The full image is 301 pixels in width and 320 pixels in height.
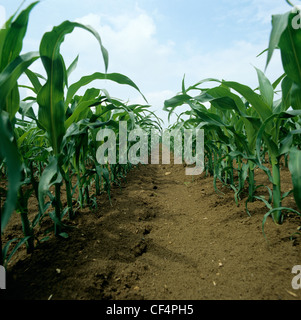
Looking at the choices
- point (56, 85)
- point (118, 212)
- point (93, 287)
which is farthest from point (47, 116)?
point (118, 212)

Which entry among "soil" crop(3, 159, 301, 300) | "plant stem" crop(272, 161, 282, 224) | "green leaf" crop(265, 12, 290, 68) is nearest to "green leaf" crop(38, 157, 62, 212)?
"soil" crop(3, 159, 301, 300)

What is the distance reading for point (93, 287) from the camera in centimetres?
78

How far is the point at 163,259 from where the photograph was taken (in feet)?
3.29

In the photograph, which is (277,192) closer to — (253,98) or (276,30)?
(253,98)

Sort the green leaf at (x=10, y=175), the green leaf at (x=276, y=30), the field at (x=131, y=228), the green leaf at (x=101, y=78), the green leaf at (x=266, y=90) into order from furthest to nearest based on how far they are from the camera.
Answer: the green leaf at (x=266, y=90) < the green leaf at (x=101, y=78) < the field at (x=131, y=228) < the green leaf at (x=276, y=30) < the green leaf at (x=10, y=175)

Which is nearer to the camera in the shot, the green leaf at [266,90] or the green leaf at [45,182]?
the green leaf at [45,182]

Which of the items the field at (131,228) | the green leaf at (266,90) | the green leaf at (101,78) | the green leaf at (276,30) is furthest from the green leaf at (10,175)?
the green leaf at (266,90)

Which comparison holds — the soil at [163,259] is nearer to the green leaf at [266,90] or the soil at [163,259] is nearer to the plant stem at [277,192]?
the plant stem at [277,192]

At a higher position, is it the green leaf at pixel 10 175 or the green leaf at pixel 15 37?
the green leaf at pixel 15 37

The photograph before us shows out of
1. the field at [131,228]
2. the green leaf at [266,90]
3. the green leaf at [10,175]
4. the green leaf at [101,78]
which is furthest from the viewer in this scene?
the green leaf at [266,90]

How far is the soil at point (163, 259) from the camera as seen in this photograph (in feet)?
2.48

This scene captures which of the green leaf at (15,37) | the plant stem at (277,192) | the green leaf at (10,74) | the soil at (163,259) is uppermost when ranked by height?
the green leaf at (15,37)

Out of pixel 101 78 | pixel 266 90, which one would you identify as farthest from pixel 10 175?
pixel 266 90
